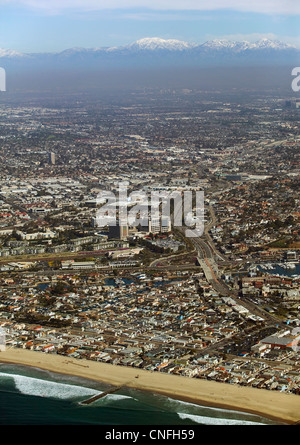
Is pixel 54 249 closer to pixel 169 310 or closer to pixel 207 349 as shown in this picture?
pixel 169 310

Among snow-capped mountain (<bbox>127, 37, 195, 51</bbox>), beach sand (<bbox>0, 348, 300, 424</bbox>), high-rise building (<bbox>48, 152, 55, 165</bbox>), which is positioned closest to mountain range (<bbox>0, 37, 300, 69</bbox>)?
snow-capped mountain (<bbox>127, 37, 195, 51</bbox>)

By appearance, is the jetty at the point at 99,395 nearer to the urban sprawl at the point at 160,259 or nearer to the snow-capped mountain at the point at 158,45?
the urban sprawl at the point at 160,259

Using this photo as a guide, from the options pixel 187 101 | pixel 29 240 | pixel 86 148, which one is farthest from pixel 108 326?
pixel 187 101

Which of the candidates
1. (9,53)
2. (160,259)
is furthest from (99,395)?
(9,53)

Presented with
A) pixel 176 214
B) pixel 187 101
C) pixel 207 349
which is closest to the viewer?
pixel 207 349

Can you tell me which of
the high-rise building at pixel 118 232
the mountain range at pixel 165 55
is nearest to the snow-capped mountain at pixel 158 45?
the mountain range at pixel 165 55

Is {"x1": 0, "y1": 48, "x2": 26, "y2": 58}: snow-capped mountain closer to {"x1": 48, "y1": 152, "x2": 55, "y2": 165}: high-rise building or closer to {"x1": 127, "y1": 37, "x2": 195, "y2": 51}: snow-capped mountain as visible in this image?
{"x1": 127, "y1": 37, "x2": 195, "y2": 51}: snow-capped mountain

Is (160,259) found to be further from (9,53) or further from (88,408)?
(9,53)
